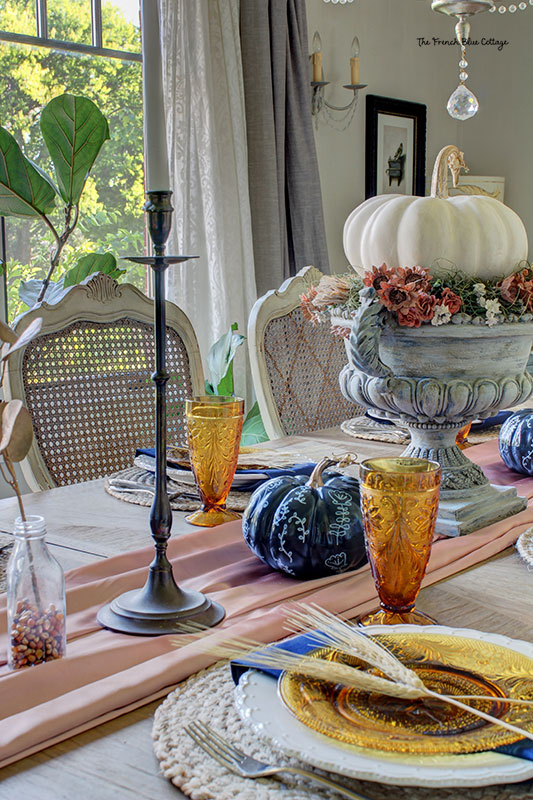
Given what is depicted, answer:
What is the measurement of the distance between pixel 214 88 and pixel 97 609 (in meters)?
3.01

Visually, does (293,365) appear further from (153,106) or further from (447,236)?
(153,106)

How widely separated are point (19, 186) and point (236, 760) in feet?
7.81

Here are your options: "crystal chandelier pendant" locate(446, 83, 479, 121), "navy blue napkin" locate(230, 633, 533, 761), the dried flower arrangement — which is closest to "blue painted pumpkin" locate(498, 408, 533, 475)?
the dried flower arrangement

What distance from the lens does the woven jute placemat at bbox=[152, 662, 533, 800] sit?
1.67 feet

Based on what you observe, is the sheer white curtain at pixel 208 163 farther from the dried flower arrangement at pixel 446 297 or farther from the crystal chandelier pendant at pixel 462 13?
the dried flower arrangement at pixel 446 297

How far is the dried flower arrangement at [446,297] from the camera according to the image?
1.02 metres

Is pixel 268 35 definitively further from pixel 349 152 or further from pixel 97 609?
pixel 97 609

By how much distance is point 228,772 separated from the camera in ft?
1.76

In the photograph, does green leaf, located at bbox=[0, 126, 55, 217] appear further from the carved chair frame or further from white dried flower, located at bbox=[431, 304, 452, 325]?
white dried flower, located at bbox=[431, 304, 452, 325]

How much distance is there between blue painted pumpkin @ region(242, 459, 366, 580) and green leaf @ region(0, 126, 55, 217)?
6.45 feet

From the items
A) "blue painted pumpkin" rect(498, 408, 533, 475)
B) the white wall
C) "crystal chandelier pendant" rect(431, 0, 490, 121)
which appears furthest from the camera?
the white wall

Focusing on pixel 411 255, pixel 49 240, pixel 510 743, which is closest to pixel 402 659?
pixel 510 743

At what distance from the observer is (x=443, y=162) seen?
123cm

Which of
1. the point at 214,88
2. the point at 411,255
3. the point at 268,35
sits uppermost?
the point at 268,35
